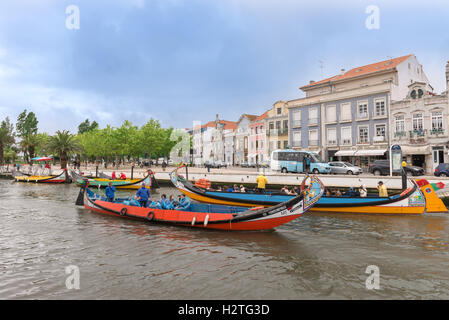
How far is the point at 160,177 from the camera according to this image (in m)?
39.8

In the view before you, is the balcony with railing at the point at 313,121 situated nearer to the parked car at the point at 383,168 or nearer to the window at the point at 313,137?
the window at the point at 313,137

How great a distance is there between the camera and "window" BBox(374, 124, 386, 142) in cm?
3812

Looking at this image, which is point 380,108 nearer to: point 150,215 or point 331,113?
point 331,113

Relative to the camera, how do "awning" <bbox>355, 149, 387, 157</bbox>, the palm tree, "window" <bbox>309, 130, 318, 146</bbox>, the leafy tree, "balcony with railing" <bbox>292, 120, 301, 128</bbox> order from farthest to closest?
the leafy tree → the palm tree → "balcony with railing" <bbox>292, 120, 301, 128</bbox> → "window" <bbox>309, 130, 318, 146</bbox> → "awning" <bbox>355, 149, 387, 157</bbox>

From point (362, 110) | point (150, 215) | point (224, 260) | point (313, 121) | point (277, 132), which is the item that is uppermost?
point (362, 110)

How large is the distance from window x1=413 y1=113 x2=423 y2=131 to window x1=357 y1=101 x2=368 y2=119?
5.95m

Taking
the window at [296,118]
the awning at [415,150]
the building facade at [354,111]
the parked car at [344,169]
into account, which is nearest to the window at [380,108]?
the building facade at [354,111]

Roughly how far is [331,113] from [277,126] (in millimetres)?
12204

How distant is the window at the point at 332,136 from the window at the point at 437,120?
40.0ft

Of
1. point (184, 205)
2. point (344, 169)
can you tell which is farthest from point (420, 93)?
point (184, 205)

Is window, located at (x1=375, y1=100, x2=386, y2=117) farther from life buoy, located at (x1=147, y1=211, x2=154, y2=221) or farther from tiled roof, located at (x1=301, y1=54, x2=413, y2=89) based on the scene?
life buoy, located at (x1=147, y1=211, x2=154, y2=221)

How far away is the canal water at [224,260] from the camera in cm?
730

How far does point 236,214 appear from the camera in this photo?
1236 centimetres

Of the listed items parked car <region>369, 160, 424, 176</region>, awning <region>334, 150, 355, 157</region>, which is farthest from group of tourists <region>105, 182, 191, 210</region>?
awning <region>334, 150, 355, 157</region>
